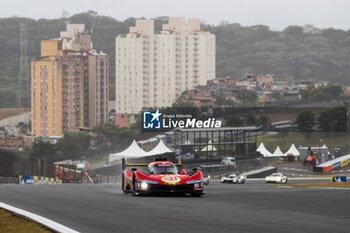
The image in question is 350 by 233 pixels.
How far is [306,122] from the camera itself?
112938mm

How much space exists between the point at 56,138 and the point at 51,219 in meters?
175

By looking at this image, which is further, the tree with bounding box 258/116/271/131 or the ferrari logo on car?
the tree with bounding box 258/116/271/131

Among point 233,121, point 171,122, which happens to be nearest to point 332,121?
point 233,121

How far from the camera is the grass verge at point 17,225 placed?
1253cm

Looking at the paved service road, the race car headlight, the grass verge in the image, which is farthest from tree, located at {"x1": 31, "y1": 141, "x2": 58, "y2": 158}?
the grass verge

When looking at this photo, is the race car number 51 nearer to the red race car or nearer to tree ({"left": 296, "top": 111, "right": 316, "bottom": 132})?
the red race car

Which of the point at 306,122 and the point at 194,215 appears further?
the point at 306,122

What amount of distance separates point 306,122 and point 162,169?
92014mm

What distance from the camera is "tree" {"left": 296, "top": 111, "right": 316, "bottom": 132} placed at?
11275 centimetres

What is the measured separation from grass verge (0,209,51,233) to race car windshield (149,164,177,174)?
9.31m

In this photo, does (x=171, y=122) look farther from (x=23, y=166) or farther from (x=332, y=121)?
(x=23, y=166)

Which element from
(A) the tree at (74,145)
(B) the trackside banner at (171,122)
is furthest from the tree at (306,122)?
(A) the tree at (74,145)

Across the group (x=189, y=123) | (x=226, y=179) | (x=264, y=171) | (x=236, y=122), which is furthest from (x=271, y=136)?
(x=226, y=179)

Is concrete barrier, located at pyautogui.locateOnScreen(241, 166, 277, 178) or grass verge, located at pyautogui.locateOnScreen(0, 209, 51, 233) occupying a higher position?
grass verge, located at pyautogui.locateOnScreen(0, 209, 51, 233)
